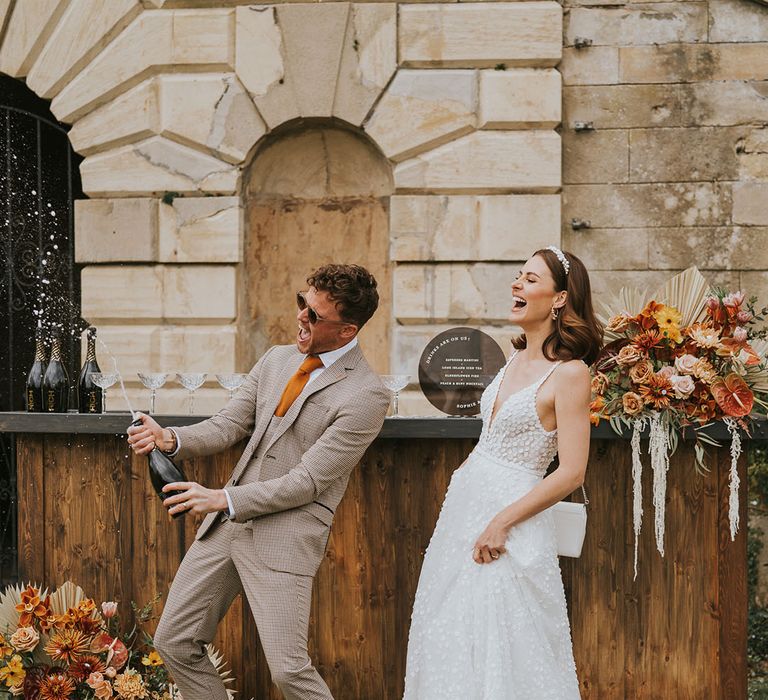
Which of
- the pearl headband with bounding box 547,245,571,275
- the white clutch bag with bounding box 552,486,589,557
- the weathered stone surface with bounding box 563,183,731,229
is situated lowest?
the white clutch bag with bounding box 552,486,589,557

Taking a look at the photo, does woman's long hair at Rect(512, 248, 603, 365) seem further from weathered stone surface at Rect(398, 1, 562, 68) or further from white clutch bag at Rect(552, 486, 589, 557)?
weathered stone surface at Rect(398, 1, 562, 68)

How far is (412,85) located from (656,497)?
12.3 feet

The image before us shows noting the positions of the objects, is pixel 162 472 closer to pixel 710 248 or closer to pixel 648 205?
pixel 648 205

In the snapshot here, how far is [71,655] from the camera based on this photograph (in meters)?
4.01

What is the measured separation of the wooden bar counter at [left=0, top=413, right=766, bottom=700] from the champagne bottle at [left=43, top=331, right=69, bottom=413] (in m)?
Answer: 0.20

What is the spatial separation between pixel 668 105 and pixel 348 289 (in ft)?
13.3

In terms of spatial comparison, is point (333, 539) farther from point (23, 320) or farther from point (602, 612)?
point (23, 320)

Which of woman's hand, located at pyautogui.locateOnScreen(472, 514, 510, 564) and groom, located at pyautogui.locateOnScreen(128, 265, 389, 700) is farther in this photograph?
groom, located at pyautogui.locateOnScreen(128, 265, 389, 700)

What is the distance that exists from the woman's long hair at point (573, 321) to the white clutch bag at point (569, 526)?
56 cm

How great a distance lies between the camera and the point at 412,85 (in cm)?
656

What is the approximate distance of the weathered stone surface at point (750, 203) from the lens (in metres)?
6.48

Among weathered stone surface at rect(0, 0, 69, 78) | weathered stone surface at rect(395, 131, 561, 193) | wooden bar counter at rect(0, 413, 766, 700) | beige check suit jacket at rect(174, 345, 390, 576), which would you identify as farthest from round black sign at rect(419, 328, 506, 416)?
weathered stone surface at rect(0, 0, 69, 78)

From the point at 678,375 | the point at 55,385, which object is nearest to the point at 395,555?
the point at 678,375

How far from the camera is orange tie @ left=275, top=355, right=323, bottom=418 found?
349 cm
